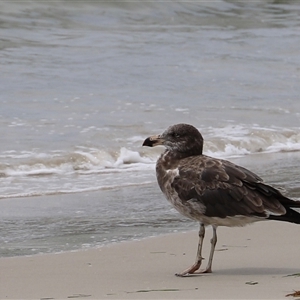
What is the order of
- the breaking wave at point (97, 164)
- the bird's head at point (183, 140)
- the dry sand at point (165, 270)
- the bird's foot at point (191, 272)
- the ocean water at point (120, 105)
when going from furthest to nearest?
the breaking wave at point (97, 164) < the ocean water at point (120, 105) < the bird's head at point (183, 140) < the bird's foot at point (191, 272) < the dry sand at point (165, 270)

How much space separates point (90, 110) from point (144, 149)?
2.06m

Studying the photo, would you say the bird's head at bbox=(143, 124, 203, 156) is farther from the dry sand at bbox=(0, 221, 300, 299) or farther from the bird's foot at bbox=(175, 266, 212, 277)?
the bird's foot at bbox=(175, 266, 212, 277)

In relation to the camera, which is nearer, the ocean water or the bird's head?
the bird's head

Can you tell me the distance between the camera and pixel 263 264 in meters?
5.03

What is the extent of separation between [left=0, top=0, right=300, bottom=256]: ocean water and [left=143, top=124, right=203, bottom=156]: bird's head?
85 centimetres

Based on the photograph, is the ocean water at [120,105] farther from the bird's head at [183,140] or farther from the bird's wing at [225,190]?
the bird's wing at [225,190]

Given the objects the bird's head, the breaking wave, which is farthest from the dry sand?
the breaking wave

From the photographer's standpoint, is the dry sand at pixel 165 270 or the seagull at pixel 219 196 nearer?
the dry sand at pixel 165 270

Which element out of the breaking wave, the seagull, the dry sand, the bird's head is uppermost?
the bird's head

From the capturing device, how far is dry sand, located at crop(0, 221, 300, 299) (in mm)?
4344

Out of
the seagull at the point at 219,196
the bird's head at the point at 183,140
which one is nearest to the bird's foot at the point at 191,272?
the seagull at the point at 219,196

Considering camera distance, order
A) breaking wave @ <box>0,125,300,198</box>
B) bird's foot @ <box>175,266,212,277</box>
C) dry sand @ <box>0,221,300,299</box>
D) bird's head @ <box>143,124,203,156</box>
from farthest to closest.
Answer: breaking wave @ <box>0,125,300,198</box> < bird's head @ <box>143,124,203,156</box> < bird's foot @ <box>175,266,212,277</box> < dry sand @ <box>0,221,300,299</box>

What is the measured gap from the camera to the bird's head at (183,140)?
5.41 meters

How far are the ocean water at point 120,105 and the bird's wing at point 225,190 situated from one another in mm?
1005
